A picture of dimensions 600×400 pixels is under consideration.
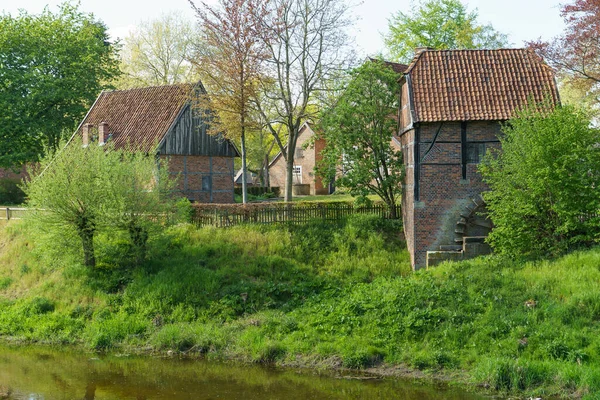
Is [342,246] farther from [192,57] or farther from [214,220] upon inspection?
[192,57]

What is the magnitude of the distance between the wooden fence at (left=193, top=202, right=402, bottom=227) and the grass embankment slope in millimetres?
545

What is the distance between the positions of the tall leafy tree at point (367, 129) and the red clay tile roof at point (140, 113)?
8.71 meters

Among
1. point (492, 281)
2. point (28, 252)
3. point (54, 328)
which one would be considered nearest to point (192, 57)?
point (28, 252)

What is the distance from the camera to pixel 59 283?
69.3ft

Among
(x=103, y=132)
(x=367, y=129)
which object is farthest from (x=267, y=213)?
(x=103, y=132)

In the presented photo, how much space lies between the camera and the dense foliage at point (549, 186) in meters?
17.5

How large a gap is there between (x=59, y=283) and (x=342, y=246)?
30.8 feet

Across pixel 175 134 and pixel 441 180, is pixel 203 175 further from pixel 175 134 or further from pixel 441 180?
pixel 441 180

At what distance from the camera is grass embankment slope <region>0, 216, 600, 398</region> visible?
574 inches

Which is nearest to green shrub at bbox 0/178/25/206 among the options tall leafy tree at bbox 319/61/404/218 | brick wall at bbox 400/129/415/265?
tall leafy tree at bbox 319/61/404/218

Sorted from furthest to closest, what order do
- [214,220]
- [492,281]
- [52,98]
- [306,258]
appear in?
[52,98] → [214,220] → [306,258] → [492,281]

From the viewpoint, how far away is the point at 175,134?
96.5 ft

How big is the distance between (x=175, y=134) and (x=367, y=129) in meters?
10.1

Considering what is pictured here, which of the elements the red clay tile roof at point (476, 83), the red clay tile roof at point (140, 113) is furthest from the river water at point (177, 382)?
the red clay tile roof at point (140, 113)
